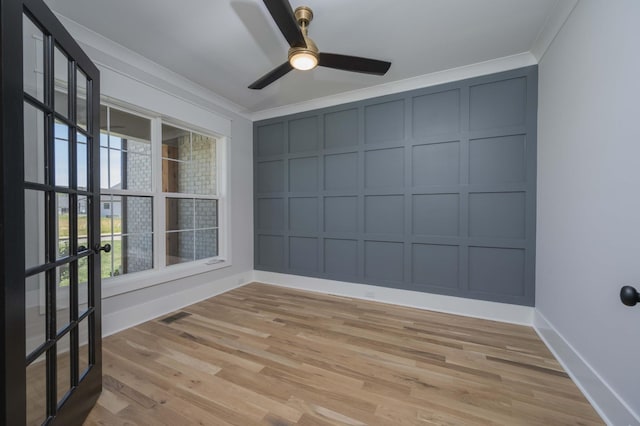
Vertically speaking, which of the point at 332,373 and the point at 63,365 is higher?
the point at 63,365

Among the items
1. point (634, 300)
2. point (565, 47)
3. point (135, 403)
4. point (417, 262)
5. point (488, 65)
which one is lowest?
point (135, 403)

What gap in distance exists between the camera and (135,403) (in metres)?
1.50

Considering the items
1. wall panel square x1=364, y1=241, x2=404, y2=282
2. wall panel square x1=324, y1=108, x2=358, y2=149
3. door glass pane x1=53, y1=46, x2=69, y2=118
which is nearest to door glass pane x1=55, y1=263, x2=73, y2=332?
door glass pane x1=53, y1=46, x2=69, y2=118

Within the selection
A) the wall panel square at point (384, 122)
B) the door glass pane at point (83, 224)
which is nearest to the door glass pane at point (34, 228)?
the door glass pane at point (83, 224)

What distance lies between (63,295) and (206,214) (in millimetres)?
2248

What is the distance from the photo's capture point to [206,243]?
3457 mm

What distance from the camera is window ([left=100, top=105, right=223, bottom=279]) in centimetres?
246

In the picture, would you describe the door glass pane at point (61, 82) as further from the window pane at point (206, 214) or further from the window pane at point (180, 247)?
the window pane at point (206, 214)

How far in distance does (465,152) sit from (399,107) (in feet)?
3.06

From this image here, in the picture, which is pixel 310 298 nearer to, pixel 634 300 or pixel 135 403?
pixel 135 403

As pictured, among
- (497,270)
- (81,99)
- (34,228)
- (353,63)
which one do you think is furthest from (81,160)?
(497,270)

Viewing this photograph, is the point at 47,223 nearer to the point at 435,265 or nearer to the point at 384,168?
the point at 384,168

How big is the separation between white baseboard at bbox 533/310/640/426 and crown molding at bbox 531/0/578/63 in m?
2.42

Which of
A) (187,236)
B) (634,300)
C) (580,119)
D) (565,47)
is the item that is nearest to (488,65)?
(565,47)
